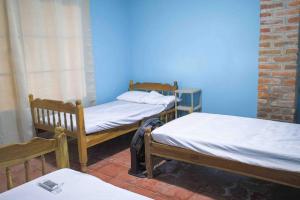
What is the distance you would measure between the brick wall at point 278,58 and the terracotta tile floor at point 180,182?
96cm

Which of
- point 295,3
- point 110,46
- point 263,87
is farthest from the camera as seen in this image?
point 110,46

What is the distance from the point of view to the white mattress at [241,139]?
78.3 inches

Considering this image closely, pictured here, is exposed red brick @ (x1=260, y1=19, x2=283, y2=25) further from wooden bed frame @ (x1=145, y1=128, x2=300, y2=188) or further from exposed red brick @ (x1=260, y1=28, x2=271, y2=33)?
wooden bed frame @ (x1=145, y1=128, x2=300, y2=188)

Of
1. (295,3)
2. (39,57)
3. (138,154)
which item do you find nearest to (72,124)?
(138,154)

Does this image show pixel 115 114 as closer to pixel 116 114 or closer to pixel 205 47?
pixel 116 114

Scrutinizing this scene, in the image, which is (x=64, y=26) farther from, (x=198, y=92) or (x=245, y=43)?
(x=245, y=43)

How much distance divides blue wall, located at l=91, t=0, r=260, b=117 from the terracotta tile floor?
1184 millimetres

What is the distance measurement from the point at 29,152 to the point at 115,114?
1.78 m

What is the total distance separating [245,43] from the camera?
11.1 feet

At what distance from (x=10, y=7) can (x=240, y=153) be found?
2.81 m

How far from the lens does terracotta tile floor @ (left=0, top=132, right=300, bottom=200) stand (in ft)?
7.60

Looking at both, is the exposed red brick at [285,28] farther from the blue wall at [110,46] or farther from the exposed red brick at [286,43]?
the blue wall at [110,46]

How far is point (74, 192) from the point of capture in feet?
4.58

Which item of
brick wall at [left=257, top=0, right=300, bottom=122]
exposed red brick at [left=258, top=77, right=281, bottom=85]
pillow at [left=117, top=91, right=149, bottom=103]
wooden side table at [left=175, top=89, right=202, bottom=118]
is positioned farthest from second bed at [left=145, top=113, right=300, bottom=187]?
pillow at [left=117, top=91, right=149, bottom=103]
